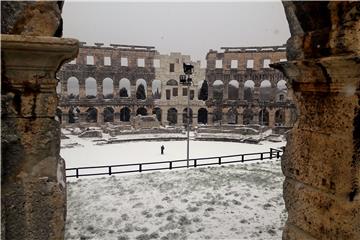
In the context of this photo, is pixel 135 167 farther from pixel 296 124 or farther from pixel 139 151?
pixel 296 124

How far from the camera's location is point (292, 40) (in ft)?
12.7

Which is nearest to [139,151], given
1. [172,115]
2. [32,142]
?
[32,142]

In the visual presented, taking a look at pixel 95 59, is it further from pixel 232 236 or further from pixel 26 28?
pixel 26 28

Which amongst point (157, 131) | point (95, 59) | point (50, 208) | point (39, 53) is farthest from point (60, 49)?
point (95, 59)

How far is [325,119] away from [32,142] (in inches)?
119

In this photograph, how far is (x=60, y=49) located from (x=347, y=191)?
3.14 metres

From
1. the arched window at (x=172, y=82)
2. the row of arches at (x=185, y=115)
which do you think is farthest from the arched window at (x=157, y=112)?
the arched window at (x=172, y=82)

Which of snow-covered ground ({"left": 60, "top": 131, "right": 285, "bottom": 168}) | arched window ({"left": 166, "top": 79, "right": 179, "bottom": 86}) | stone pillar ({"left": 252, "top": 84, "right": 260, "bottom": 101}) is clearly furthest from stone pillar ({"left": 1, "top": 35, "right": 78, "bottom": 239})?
stone pillar ({"left": 252, "top": 84, "right": 260, "bottom": 101})

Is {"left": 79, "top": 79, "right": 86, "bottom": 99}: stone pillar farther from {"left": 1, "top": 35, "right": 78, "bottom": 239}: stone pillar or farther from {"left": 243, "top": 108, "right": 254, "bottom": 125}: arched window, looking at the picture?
{"left": 1, "top": 35, "right": 78, "bottom": 239}: stone pillar

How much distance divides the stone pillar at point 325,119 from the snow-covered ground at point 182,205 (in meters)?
3.16

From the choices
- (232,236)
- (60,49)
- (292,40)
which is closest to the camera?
(60,49)

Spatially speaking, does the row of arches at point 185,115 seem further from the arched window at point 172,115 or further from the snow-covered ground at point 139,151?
the snow-covered ground at point 139,151

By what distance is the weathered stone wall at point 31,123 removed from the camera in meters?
2.49

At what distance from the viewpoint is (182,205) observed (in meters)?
8.56
